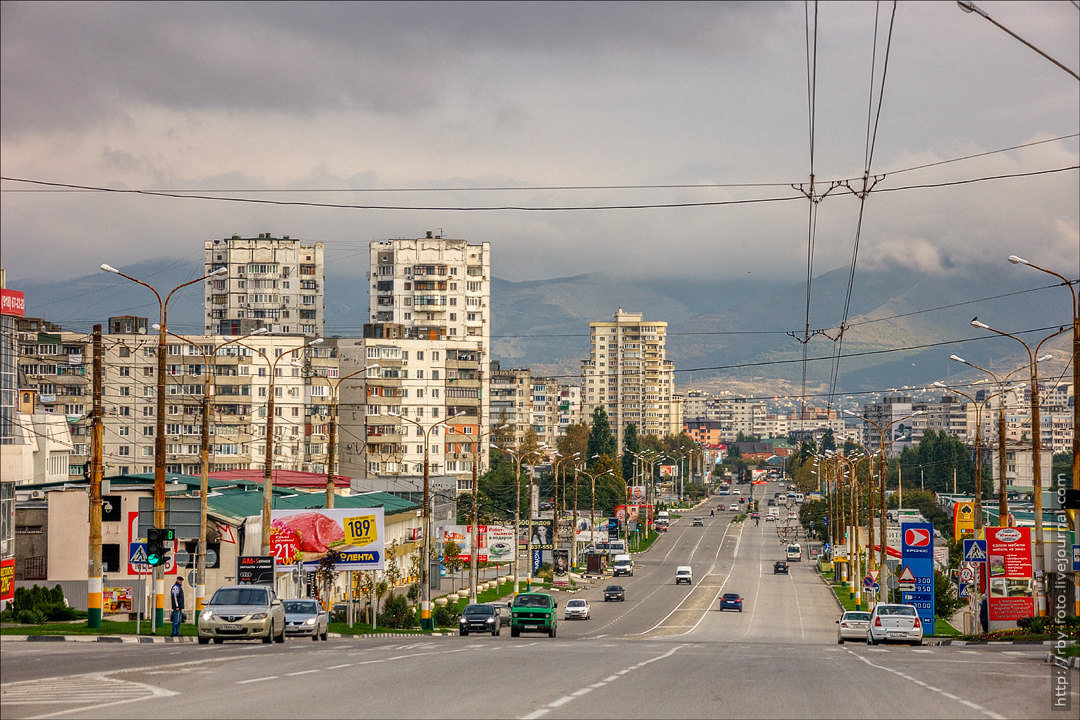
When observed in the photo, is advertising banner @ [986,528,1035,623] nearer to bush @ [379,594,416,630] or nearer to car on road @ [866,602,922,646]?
car on road @ [866,602,922,646]

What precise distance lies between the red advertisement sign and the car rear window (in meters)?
15.2

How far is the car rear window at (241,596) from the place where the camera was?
34.9 meters

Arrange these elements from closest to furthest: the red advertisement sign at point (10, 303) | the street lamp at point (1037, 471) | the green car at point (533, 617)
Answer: the red advertisement sign at point (10, 303)
the street lamp at point (1037, 471)
the green car at point (533, 617)

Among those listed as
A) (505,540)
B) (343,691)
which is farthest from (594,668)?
(505,540)

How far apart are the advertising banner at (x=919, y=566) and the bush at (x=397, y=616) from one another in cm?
2345

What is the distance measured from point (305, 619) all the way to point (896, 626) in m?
20.6

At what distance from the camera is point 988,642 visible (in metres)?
44.2

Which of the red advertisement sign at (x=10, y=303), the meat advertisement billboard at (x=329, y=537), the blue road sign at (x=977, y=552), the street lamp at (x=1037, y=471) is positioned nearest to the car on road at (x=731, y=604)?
the meat advertisement billboard at (x=329, y=537)

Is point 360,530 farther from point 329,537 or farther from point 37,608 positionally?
point 37,608

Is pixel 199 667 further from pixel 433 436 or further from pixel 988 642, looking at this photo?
pixel 433 436

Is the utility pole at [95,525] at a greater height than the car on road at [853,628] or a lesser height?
greater

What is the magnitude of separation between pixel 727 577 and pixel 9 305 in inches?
3522

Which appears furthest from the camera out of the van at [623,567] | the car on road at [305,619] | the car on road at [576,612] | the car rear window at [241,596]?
the van at [623,567]

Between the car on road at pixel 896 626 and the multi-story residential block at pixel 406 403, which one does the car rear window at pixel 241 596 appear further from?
the multi-story residential block at pixel 406 403
